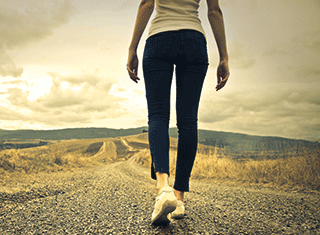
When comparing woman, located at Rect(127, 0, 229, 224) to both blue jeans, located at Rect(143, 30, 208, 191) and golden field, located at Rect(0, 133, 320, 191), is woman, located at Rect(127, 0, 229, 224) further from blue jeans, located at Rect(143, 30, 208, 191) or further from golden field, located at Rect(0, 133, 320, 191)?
golden field, located at Rect(0, 133, 320, 191)

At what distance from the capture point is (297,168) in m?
3.57

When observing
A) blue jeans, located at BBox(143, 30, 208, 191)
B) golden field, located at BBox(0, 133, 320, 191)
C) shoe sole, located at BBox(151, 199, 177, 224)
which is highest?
blue jeans, located at BBox(143, 30, 208, 191)

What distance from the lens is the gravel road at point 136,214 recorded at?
142cm

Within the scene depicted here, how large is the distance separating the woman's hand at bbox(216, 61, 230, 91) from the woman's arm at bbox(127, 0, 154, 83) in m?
0.79

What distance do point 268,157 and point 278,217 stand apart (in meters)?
3.46

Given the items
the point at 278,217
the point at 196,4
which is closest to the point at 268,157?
the point at 278,217

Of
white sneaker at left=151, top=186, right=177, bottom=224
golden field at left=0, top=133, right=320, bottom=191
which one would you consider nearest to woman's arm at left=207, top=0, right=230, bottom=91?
white sneaker at left=151, top=186, right=177, bottom=224

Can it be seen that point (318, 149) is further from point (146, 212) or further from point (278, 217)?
point (146, 212)

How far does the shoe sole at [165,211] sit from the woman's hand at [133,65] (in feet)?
3.54

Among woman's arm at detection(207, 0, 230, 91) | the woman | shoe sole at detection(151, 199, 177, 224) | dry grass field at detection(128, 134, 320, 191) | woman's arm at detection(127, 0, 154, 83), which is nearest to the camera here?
shoe sole at detection(151, 199, 177, 224)

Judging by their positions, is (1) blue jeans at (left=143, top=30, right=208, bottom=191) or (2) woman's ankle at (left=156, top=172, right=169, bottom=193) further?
(1) blue jeans at (left=143, top=30, right=208, bottom=191)

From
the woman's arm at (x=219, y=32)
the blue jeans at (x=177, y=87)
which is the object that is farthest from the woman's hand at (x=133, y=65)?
the woman's arm at (x=219, y=32)

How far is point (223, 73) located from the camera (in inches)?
76.0

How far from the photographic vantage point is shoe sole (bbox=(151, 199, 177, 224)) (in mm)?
1269
